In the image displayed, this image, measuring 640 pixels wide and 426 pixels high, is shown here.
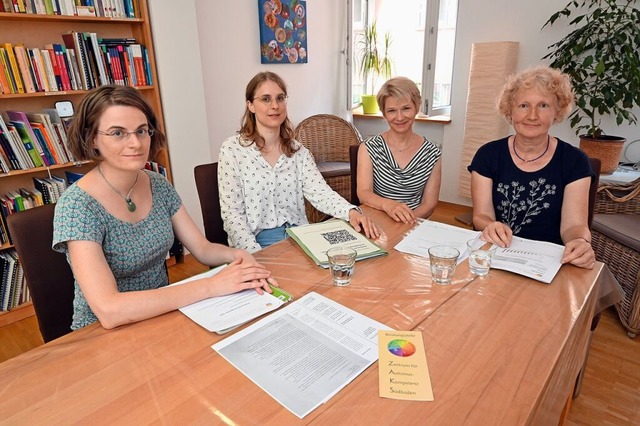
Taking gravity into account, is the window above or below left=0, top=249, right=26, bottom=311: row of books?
above

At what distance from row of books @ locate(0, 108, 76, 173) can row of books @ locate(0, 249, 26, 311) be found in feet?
1.61

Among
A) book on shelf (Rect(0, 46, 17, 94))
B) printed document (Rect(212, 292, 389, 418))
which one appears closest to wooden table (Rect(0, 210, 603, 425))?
printed document (Rect(212, 292, 389, 418))

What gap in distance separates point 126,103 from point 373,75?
3.78 meters

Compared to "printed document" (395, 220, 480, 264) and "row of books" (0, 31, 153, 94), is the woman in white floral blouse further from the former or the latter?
"row of books" (0, 31, 153, 94)

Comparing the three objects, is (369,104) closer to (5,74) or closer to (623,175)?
(623,175)

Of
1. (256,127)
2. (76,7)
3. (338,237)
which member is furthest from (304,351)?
(76,7)

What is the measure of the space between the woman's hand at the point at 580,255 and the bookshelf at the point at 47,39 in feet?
7.49

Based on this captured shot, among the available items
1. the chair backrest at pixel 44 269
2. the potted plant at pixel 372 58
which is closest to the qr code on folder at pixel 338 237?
the chair backrest at pixel 44 269

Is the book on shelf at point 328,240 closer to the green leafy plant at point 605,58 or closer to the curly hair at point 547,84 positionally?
the curly hair at point 547,84

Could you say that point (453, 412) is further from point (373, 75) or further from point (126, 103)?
point (373, 75)

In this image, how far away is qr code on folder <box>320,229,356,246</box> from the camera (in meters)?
1.44

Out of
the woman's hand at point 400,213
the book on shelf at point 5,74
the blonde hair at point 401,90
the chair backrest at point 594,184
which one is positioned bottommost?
the woman's hand at point 400,213

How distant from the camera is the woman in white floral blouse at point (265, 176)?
1759 millimetres

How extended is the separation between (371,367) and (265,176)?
1148 mm
